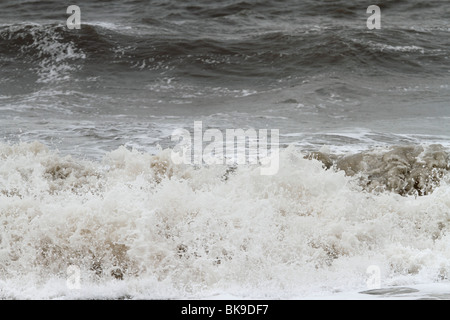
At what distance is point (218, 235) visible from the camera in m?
4.73

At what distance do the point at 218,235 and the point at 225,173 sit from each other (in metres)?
1.47

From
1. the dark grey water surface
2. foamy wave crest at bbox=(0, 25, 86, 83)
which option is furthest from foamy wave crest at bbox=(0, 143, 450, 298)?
foamy wave crest at bbox=(0, 25, 86, 83)

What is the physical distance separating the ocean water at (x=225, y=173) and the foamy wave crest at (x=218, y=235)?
0.01 metres

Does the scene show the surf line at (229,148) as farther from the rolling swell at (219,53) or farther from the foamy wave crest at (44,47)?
the foamy wave crest at (44,47)

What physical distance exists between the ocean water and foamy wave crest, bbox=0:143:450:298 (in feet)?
0.04

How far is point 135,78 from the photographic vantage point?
12539 millimetres

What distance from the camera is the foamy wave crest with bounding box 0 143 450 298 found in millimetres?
4180

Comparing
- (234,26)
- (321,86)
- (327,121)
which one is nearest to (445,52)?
(321,86)
